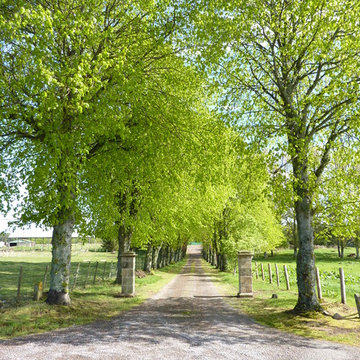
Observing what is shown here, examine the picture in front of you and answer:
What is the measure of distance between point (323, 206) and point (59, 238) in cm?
997

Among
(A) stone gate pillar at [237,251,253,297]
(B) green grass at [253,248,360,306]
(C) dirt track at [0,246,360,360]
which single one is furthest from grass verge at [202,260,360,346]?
(B) green grass at [253,248,360,306]

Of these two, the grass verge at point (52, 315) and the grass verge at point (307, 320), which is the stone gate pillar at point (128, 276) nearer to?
the grass verge at point (52, 315)

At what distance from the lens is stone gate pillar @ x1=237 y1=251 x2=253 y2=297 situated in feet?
54.1

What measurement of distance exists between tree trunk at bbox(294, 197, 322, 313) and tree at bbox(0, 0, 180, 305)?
7.22 metres

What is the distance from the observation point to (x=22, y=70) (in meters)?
11.2

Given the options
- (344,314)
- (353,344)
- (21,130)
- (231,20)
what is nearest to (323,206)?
(344,314)

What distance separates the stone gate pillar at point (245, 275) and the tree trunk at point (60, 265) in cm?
865

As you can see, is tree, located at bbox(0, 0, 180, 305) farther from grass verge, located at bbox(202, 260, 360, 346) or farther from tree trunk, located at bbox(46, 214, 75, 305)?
grass verge, located at bbox(202, 260, 360, 346)

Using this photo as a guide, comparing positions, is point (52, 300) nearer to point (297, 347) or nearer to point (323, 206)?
point (297, 347)

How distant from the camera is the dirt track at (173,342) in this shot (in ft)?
23.0

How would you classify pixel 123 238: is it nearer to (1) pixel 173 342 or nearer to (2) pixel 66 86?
(2) pixel 66 86

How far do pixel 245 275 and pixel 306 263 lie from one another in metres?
5.40

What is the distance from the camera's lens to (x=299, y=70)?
12555 millimetres

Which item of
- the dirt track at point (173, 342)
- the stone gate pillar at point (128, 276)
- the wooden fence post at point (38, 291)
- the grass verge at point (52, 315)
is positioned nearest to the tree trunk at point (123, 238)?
the stone gate pillar at point (128, 276)
